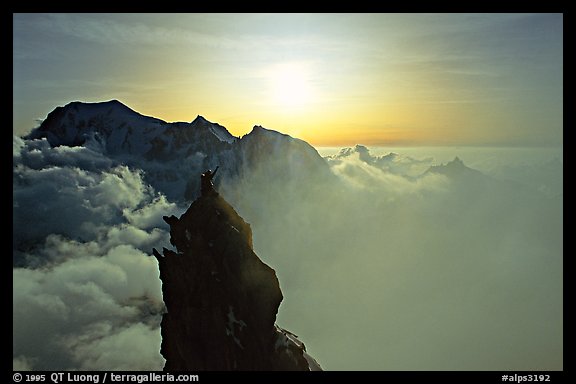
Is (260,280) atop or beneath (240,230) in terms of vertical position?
beneath
